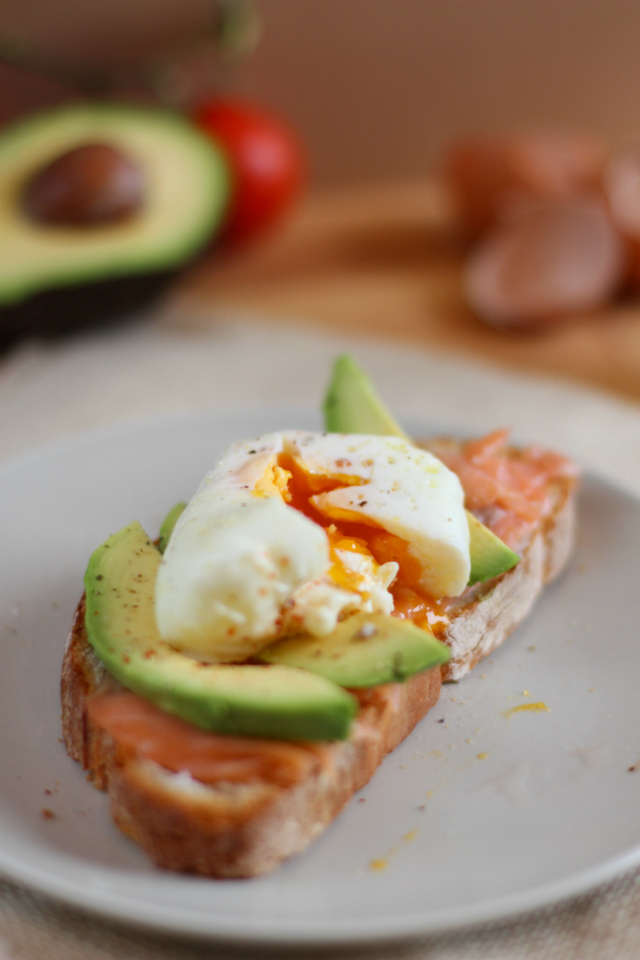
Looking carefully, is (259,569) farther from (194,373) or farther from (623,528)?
(194,373)

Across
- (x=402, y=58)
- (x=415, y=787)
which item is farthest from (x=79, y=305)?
(x=402, y=58)

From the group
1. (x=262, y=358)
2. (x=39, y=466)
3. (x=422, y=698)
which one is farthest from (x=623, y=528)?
(x=262, y=358)

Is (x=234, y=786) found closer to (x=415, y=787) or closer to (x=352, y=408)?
(x=415, y=787)

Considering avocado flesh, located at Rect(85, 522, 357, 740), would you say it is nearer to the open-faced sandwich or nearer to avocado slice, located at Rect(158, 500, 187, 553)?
the open-faced sandwich

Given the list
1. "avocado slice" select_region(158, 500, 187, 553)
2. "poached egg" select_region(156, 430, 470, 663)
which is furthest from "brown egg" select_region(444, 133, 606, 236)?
"avocado slice" select_region(158, 500, 187, 553)

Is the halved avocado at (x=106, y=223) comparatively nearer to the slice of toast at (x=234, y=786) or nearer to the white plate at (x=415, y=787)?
the white plate at (x=415, y=787)

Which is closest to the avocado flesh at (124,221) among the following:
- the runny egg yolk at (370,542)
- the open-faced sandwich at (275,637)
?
the open-faced sandwich at (275,637)
